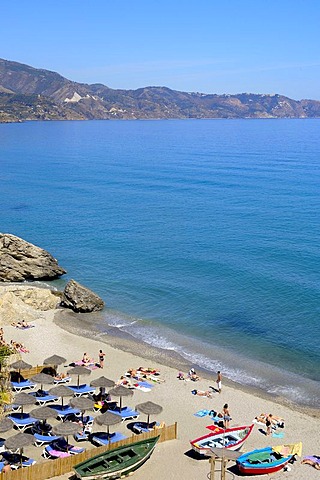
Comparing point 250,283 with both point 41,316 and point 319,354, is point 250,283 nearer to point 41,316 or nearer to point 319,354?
point 319,354

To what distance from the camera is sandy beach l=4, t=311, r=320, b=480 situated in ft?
88.5

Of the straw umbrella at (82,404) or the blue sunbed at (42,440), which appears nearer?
the blue sunbed at (42,440)

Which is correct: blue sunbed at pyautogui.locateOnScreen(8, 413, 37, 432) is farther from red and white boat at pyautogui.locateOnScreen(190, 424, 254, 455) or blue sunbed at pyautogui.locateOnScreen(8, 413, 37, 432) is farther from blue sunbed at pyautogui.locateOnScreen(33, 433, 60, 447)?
red and white boat at pyautogui.locateOnScreen(190, 424, 254, 455)

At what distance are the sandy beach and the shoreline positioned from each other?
29cm

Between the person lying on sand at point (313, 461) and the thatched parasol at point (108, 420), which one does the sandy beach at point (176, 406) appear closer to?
the person lying on sand at point (313, 461)

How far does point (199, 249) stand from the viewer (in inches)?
2640

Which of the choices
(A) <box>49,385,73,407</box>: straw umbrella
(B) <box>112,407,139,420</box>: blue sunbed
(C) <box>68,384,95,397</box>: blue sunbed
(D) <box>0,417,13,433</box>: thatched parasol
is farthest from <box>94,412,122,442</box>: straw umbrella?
(C) <box>68,384,95,397</box>: blue sunbed

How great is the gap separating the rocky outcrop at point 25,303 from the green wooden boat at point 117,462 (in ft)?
70.4

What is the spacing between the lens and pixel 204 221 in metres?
80.6

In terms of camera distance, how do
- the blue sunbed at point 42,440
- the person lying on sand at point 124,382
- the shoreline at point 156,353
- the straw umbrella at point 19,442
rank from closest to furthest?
the straw umbrella at point 19,442 < the blue sunbed at point 42,440 < the shoreline at point 156,353 < the person lying on sand at point 124,382

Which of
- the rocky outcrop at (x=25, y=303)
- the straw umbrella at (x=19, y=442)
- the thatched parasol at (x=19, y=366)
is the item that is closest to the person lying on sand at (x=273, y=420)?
the straw umbrella at (x=19, y=442)

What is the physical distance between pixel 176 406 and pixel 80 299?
18351 mm

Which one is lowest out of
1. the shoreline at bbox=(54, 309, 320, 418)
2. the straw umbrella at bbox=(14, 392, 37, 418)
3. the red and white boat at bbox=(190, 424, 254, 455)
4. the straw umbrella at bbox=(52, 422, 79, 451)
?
the shoreline at bbox=(54, 309, 320, 418)

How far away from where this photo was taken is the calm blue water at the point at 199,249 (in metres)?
43.3
